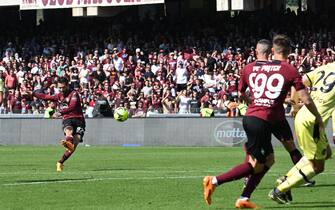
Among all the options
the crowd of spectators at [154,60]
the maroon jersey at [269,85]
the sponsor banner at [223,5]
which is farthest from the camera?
the sponsor banner at [223,5]

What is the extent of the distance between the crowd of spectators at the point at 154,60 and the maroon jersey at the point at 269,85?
21879 mm

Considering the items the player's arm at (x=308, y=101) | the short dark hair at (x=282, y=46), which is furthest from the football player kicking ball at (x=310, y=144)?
the short dark hair at (x=282, y=46)

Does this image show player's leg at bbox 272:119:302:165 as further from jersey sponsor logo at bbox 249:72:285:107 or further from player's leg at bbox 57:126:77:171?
player's leg at bbox 57:126:77:171

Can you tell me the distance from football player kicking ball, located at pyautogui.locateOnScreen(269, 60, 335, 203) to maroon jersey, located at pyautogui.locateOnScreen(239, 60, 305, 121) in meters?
0.51

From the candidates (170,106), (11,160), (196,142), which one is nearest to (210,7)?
(170,106)

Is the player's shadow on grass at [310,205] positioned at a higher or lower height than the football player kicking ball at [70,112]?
lower

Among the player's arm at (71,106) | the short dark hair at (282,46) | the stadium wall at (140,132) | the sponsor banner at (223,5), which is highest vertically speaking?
the sponsor banner at (223,5)

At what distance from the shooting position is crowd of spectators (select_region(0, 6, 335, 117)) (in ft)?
130

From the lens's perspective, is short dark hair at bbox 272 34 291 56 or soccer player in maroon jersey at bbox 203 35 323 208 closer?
soccer player in maroon jersey at bbox 203 35 323 208

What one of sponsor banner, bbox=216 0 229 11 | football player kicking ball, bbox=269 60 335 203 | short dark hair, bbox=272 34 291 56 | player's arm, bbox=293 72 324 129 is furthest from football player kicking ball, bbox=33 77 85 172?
sponsor banner, bbox=216 0 229 11

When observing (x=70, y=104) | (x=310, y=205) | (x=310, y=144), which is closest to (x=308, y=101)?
(x=310, y=144)

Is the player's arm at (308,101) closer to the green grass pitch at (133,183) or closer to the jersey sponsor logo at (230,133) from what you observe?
the green grass pitch at (133,183)

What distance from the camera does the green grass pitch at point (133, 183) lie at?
14.0 m

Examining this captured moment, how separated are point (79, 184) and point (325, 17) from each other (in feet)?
91.0
